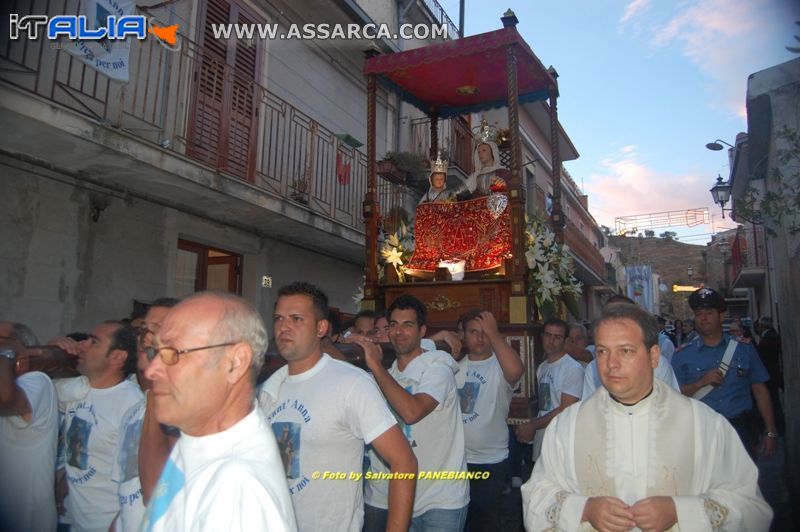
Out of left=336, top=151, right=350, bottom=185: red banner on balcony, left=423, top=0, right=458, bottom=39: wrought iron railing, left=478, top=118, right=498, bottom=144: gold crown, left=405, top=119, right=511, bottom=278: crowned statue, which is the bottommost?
left=405, top=119, right=511, bottom=278: crowned statue

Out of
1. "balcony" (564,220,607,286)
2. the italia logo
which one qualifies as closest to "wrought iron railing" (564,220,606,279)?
"balcony" (564,220,607,286)

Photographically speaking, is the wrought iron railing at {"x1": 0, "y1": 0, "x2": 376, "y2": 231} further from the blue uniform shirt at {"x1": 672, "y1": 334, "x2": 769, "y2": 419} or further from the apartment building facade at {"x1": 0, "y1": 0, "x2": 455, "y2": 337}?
the blue uniform shirt at {"x1": 672, "y1": 334, "x2": 769, "y2": 419}

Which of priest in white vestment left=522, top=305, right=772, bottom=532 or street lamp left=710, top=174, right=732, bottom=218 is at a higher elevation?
street lamp left=710, top=174, right=732, bottom=218

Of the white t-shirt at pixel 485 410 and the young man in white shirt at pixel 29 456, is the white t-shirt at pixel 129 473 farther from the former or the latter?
the white t-shirt at pixel 485 410

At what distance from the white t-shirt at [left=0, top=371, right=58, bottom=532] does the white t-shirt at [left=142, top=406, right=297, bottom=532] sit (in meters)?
1.84

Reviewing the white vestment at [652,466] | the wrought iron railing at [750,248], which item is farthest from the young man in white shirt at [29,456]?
the wrought iron railing at [750,248]

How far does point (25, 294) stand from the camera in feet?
19.1

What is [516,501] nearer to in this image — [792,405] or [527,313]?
[527,313]

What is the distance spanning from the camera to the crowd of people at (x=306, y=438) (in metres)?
1.62

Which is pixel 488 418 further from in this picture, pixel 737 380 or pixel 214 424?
pixel 214 424

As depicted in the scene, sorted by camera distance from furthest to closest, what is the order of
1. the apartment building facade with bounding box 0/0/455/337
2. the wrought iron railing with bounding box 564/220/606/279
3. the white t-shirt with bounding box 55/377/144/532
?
the wrought iron railing with bounding box 564/220/606/279
the apartment building facade with bounding box 0/0/455/337
the white t-shirt with bounding box 55/377/144/532

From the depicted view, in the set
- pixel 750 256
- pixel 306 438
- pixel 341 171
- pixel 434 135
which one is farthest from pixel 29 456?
pixel 750 256

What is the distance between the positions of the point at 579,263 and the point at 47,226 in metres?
15.9

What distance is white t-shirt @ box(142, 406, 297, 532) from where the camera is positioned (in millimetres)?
1387
